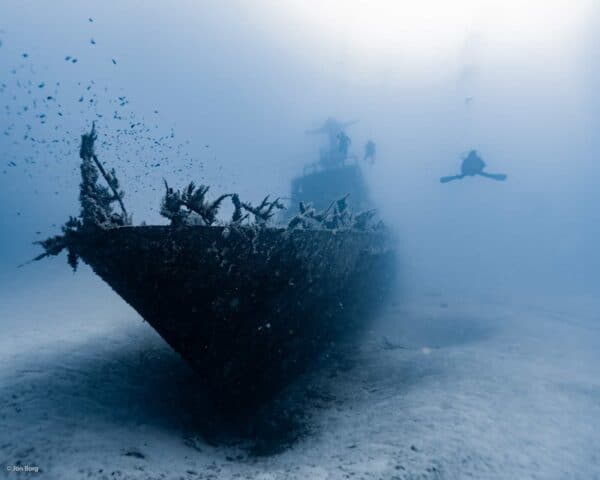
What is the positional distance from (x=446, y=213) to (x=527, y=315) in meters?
71.7

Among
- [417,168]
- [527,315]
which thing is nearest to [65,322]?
[527,315]

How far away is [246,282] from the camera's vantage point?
4500 mm

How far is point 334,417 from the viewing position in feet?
15.9

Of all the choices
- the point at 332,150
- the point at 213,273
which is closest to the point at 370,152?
the point at 332,150

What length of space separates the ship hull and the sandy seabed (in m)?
0.71

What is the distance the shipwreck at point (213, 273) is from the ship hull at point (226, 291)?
0.5 inches

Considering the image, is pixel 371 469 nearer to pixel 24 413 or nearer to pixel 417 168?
pixel 24 413

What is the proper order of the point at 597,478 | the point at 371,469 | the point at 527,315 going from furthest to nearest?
the point at 527,315 → the point at 597,478 → the point at 371,469

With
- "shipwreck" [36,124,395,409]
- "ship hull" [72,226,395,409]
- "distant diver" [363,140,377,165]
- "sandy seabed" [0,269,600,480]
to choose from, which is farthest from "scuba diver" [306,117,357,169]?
"shipwreck" [36,124,395,409]

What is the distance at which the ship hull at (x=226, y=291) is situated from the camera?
3.94 m

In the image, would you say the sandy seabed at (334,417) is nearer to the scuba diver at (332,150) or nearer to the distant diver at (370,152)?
the distant diver at (370,152)

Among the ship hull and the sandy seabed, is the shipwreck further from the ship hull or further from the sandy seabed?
the sandy seabed

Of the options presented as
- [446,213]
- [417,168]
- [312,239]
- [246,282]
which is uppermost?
[417,168]

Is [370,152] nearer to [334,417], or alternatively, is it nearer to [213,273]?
[334,417]
